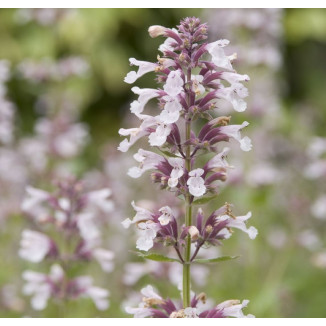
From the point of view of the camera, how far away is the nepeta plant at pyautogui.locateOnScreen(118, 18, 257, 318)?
1.50 m

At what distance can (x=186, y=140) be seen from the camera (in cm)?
154

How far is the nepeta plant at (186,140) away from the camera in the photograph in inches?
59.2

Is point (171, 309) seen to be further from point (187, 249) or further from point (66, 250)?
point (66, 250)

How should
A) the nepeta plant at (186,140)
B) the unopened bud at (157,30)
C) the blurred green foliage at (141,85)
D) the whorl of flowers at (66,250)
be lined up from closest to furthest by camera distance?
1. the nepeta plant at (186,140)
2. the unopened bud at (157,30)
3. the whorl of flowers at (66,250)
4. the blurred green foliage at (141,85)

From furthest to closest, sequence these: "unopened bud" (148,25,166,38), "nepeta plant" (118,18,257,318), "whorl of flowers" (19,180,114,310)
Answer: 1. "whorl of flowers" (19,180,114,310)
2. "unopened bud" (148,25,166,38)
3. "nepeta plant" (118,18,257,318)

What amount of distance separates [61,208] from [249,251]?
1.78 m

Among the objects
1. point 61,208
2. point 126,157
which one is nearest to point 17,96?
point 126,157

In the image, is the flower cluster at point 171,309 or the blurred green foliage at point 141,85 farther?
the blurred green foliage at point 141,85

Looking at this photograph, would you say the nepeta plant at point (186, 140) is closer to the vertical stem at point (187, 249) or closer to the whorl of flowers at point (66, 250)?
the vertical stem at point (187, 249)

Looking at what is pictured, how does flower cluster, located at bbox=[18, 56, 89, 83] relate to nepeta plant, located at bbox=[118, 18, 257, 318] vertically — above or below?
above

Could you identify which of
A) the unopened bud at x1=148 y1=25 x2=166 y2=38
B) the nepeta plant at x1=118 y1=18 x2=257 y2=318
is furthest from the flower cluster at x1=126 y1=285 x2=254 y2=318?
the unopened bud at x1=148 y1=25 x2=166 y2=38

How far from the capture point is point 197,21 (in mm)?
1577

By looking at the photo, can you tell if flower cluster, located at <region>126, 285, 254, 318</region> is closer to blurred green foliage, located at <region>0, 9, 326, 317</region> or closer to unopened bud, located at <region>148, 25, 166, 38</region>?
unopened bud, located at <region>148, 25, 166, 38</region>

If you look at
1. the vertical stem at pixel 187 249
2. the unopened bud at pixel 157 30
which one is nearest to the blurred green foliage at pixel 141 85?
the vertical stem at pixel 187 249
